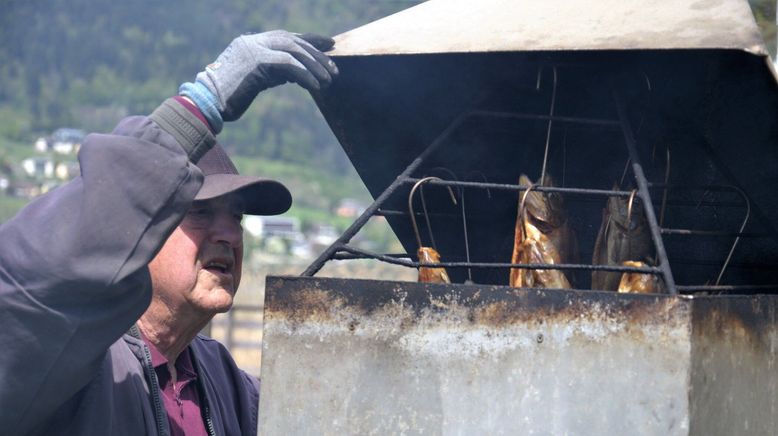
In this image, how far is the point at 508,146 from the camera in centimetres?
339

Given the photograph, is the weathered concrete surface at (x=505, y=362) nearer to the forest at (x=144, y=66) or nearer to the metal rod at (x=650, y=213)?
the metal rod at (x=650, y=213)

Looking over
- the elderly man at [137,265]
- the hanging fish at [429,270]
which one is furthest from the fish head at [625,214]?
the elderly man at [137,265]

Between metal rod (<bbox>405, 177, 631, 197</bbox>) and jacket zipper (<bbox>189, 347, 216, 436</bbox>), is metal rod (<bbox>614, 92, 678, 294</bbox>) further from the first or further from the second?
jacket zipper (<bbox>189, 347, 216, 436</bbox>)

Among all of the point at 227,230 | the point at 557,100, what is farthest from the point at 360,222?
the point at 557,100

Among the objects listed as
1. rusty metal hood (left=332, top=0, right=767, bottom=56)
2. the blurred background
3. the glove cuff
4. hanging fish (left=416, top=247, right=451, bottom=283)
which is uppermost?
the blurred background

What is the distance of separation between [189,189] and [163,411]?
76 cm

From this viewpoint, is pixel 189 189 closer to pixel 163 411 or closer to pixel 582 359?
pixel 163 411

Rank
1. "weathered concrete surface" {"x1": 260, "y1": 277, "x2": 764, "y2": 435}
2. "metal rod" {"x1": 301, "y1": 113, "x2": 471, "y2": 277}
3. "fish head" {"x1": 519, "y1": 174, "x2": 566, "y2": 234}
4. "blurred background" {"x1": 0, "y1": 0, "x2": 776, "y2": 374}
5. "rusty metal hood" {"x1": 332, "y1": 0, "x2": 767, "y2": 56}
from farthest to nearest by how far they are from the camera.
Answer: "blurred background" {"x1": 0, "y1": 0, "x2": 776, "y2": 374}, "fish head" {"x1": 519, "y1": 174, "x2": 566, "y2": 234}, "metal rod" {"x1": 301, "y1": 113, "x2": 471, "y2": 277}, "rusty metal hood" {"x1": 332, "y1": 0, "x2": 767, "y2": 56}, "weathered concrete surface" {"x1": 260, "y1": 277, "x2": 764, "y2": 435}

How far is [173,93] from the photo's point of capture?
56844 mm

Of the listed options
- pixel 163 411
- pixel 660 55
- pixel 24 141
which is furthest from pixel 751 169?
pixel 24 141

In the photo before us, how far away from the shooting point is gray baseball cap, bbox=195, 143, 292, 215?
2984mm

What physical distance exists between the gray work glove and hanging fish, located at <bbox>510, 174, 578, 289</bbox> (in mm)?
783

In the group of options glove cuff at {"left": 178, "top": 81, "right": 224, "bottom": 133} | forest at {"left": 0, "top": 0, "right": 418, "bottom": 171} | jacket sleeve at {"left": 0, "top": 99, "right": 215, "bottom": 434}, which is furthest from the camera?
forest at {"left": 0, "top": 0, "right": 418, "bottom": 171}

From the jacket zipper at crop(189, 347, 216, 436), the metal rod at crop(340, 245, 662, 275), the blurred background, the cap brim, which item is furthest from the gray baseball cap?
the blurred background
